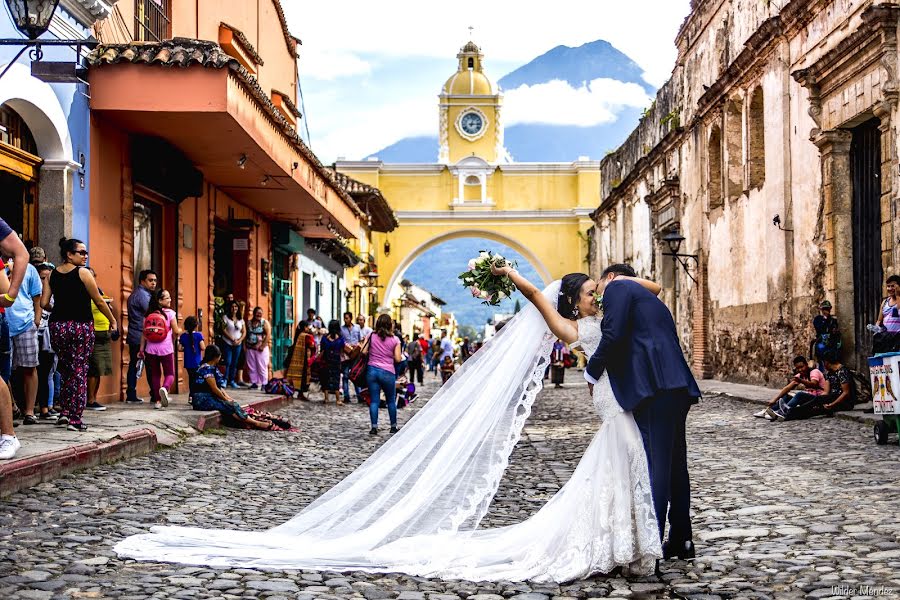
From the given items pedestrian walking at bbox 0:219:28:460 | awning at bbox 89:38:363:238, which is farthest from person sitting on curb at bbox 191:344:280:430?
pedestrian walking at bbox 0:219:28:460

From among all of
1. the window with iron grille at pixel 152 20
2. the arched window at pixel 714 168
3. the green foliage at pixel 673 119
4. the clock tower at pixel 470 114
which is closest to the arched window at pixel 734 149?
the arched window at pixel 714 168

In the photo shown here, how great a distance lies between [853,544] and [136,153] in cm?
971

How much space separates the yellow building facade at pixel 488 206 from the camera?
146 ft

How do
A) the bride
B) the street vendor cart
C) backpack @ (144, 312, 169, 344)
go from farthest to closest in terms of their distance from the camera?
backpack @ (144, 312, 169, 344) → the street vendor cart → the bride

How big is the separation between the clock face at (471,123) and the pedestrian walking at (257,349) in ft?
121

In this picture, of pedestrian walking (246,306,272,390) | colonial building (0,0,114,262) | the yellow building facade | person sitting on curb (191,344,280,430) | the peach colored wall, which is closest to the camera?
colonial building (0,0,114,262)

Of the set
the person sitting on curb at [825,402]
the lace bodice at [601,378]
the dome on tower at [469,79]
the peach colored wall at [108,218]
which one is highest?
the dome on tower at [469,79]

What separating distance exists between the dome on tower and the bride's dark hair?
1937 inches

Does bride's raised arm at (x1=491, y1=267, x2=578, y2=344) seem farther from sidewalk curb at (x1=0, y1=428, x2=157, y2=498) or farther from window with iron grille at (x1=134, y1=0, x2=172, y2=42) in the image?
window with iron grille at (x1=134, y1=0, x2=172, y2=42)

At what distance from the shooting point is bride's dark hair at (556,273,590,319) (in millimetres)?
4918

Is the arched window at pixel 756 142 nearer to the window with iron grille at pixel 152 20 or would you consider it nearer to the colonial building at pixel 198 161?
the colonial building at pixel 198 161

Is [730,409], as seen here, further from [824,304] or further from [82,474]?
[82,474]

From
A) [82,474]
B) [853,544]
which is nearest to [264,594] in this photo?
[853,544]

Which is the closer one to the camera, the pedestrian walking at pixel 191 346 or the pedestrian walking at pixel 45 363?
the pedestrian walking at pixel 45 363
